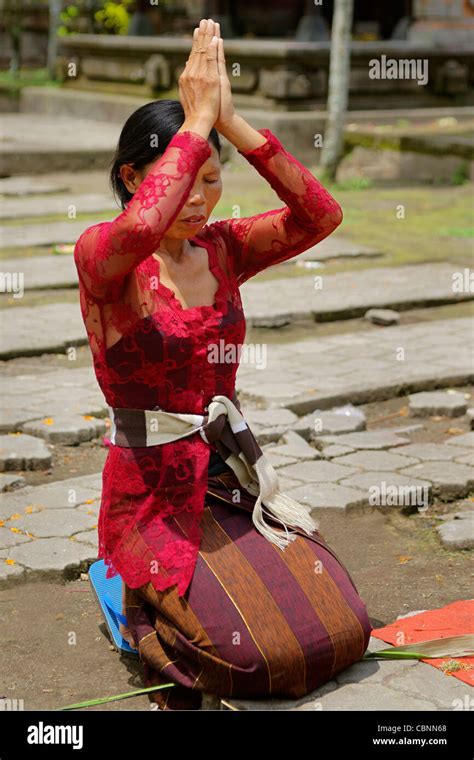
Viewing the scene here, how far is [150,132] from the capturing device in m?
3.28

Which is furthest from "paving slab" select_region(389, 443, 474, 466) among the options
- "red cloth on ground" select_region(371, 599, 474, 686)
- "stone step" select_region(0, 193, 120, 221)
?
"stone step" select_region(0, 193, 120, 221)

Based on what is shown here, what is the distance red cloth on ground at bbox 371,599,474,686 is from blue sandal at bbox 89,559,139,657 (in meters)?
0.76

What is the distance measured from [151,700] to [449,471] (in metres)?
2.27

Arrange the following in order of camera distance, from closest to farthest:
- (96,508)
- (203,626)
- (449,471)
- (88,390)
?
(203,626) < (96,508) < (449,471) < (88,390)

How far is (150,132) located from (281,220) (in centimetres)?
50

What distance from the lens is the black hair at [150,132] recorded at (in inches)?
129

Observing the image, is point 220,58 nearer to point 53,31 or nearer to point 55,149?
point 55,149

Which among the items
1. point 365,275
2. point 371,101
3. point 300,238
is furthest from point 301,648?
point 371,101

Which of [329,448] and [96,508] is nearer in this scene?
[96,508]

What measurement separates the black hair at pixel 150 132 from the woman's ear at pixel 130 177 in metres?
0.02

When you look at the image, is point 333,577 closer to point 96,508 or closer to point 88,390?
point 96,508

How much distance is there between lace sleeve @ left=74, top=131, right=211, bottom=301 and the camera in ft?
9.84

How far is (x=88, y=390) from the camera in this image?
248 inches

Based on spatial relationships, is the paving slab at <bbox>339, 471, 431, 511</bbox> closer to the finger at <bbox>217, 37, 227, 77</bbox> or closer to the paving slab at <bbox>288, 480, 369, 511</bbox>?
the paving slab at <bbox>288, 480, 369, 511</bbox>
